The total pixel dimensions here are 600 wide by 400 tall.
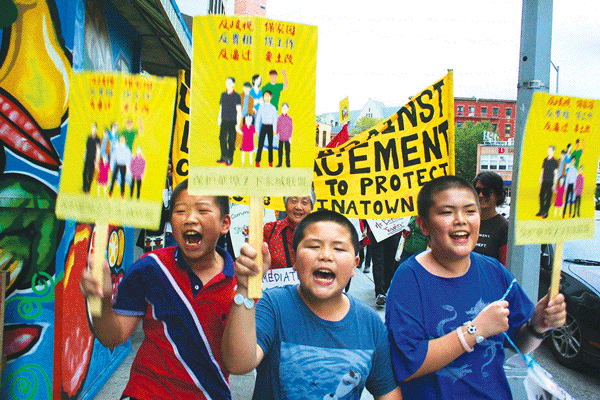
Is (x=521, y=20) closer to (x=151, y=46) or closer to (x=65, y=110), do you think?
(x=65, y=110)

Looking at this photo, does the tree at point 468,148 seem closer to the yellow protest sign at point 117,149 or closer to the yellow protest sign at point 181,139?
the yellow protest sign at point 181,139

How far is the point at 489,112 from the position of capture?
6975 cm

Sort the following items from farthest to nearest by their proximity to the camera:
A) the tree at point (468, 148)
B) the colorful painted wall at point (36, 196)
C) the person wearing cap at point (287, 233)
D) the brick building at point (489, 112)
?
the brick building at point (489, 112)
the tree at point (468, 148)
the person wearing cap at point (287, 233)
the colorful painted wall at point (36, 196)

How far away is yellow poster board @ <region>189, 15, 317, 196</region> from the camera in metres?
1.58

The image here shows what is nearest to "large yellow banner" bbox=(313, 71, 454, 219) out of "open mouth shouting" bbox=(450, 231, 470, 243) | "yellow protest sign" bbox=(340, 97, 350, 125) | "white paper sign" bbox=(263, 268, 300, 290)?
"white paper sign" bbox=(263, 268, 300, 290)

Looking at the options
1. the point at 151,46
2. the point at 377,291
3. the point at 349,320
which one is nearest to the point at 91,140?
the point at 349,320

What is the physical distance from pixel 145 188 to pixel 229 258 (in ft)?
2.38

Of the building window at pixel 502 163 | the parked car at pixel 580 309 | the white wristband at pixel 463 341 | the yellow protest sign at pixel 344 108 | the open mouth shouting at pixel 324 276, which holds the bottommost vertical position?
the parked car at pixel 580 309

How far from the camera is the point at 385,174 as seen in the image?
3.83 metres

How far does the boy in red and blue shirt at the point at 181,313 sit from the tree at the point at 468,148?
55.5 meters

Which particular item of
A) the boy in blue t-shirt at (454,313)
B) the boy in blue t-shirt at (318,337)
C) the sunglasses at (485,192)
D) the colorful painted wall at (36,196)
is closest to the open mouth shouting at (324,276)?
the boy in blue t-shirt at (318,337)

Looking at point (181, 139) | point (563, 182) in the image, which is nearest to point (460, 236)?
point (563, 182)

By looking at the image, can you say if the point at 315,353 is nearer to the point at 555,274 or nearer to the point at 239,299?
the point at 239,299

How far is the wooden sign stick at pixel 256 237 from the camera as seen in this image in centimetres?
147
